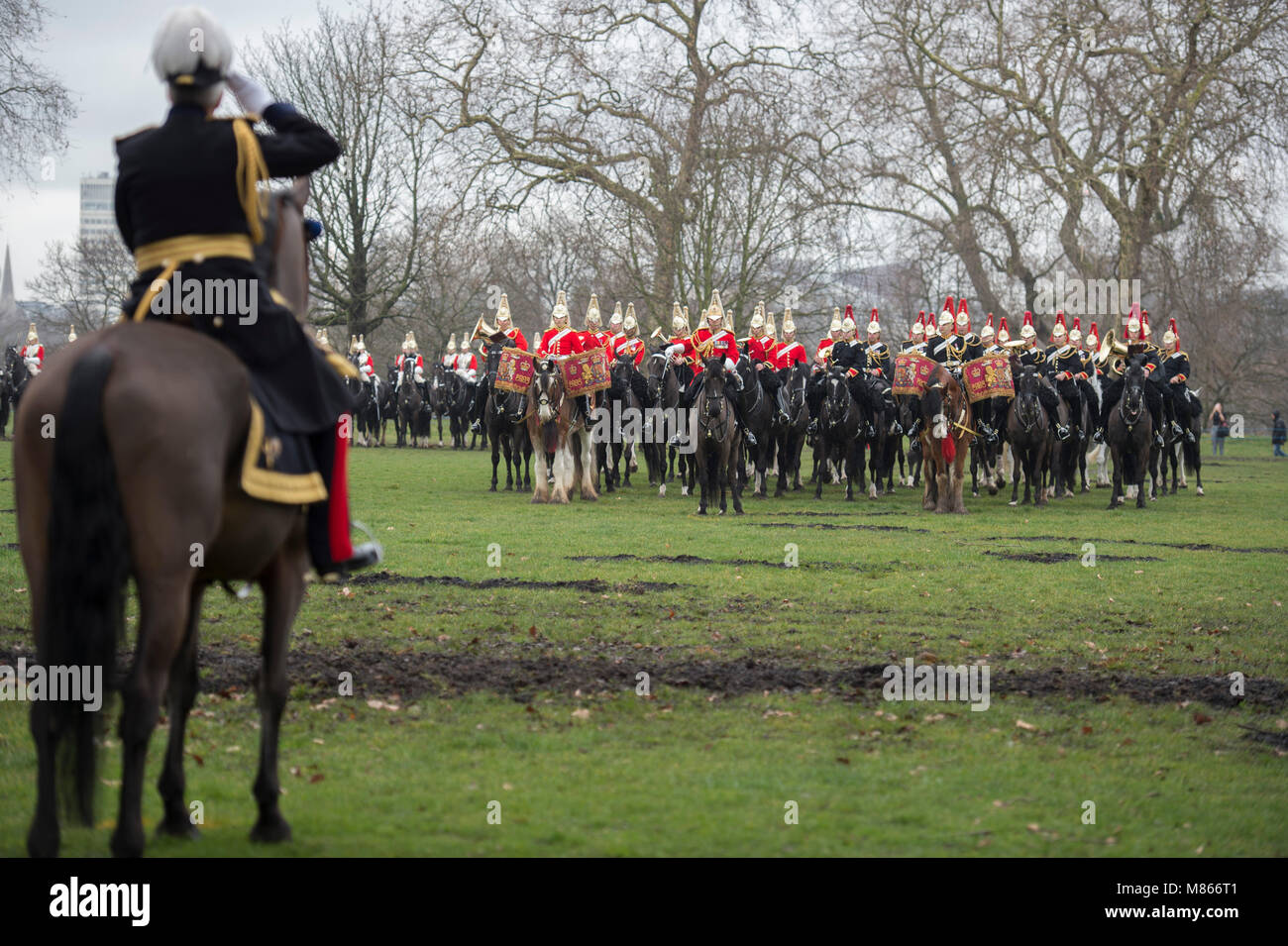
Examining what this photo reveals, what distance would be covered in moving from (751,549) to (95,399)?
1207cm

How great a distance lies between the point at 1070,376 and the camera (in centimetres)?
2555

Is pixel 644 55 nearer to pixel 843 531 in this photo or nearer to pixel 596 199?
pixel 596 199

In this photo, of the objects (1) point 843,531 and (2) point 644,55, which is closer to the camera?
(1) point 843,531

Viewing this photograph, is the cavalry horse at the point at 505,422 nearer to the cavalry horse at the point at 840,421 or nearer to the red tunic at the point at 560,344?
the red tunic at the point at 560,344

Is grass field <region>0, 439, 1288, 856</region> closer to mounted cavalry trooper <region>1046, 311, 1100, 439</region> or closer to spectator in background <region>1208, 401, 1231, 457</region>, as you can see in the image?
mounted cavalry trooper <region>1046, 311, 1100, 439</region>

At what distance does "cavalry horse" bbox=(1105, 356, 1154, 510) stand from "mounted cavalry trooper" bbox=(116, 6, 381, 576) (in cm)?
1965

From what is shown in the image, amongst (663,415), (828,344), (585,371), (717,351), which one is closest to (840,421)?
(828,344)

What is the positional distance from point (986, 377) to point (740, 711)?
1576 cm

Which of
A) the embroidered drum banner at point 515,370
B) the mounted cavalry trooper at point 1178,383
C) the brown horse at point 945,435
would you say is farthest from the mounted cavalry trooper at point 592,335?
the mounted cavalry trooper at point 1178,383

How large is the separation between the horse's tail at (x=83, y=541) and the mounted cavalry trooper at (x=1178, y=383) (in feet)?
79.8
